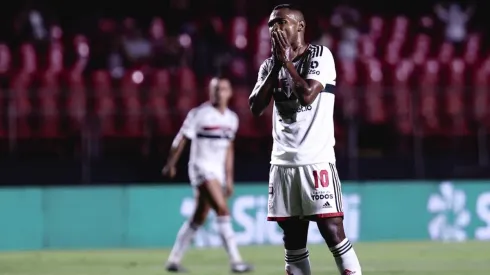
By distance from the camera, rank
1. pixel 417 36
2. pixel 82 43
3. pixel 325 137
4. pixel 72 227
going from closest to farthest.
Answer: pixel 325 137, pixel 72 227, pixel 82 43, pixel 417 36

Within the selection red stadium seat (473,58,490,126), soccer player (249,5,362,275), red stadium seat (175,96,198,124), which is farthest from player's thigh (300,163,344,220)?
red stadium seat (473,58,490,126)

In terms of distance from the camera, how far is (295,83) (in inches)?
249

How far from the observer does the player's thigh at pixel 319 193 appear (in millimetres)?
6621

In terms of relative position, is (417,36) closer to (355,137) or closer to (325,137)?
(355,137)

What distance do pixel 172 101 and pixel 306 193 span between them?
974cm

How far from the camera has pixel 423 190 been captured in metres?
15.6

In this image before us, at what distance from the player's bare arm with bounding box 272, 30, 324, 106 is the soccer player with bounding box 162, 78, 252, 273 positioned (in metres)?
5.04

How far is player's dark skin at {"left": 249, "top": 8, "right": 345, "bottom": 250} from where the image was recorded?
6332mm

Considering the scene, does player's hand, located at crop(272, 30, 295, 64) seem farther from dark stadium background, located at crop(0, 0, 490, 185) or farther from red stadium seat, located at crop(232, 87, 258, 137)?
Result: red stadium seat, located at crop(232, 87, 258, 137)

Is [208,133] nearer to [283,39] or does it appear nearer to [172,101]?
[172,101]

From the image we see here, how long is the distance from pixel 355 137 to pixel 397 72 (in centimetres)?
244

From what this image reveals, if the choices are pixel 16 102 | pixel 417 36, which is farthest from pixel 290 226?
pixel 417 36

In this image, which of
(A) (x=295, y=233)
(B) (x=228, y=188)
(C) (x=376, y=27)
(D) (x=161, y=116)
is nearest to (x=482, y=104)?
(C) (x=376, y=27)

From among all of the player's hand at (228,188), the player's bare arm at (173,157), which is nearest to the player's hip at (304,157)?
the player's bare arm at (173,157)
